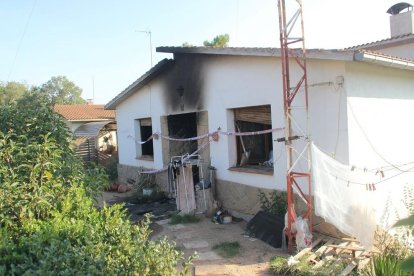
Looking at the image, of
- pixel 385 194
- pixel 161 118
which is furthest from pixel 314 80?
pixel 161 118

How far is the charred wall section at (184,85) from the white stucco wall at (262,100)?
14 cm

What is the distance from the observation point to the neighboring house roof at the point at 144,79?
11.7 m

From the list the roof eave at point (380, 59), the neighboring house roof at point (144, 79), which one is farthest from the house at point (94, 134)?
the roof eave at point (380, 59)

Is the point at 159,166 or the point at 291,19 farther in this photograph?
the point at 159,166

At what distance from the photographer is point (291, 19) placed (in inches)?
271

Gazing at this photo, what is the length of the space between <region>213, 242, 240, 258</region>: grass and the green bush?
9.69 ft

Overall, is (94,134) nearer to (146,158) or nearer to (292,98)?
(146,158)

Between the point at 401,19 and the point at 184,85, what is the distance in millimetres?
8716

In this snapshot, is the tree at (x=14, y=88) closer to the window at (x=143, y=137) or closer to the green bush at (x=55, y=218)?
the window at (x=143, y=137)


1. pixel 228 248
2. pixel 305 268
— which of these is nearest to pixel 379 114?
pixel 305 268

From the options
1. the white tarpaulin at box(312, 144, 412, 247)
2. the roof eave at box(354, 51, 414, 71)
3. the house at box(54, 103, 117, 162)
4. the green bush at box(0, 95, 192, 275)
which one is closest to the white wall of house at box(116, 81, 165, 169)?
the house at box(54, 103, 117, 162)

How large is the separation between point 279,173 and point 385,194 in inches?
81.6

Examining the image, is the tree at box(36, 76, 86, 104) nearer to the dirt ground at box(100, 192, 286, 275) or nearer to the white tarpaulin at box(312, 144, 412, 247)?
the dirt ground at box(100, 192, 286, 275)

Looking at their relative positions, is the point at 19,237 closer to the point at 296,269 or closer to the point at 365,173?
the point at 296,269
